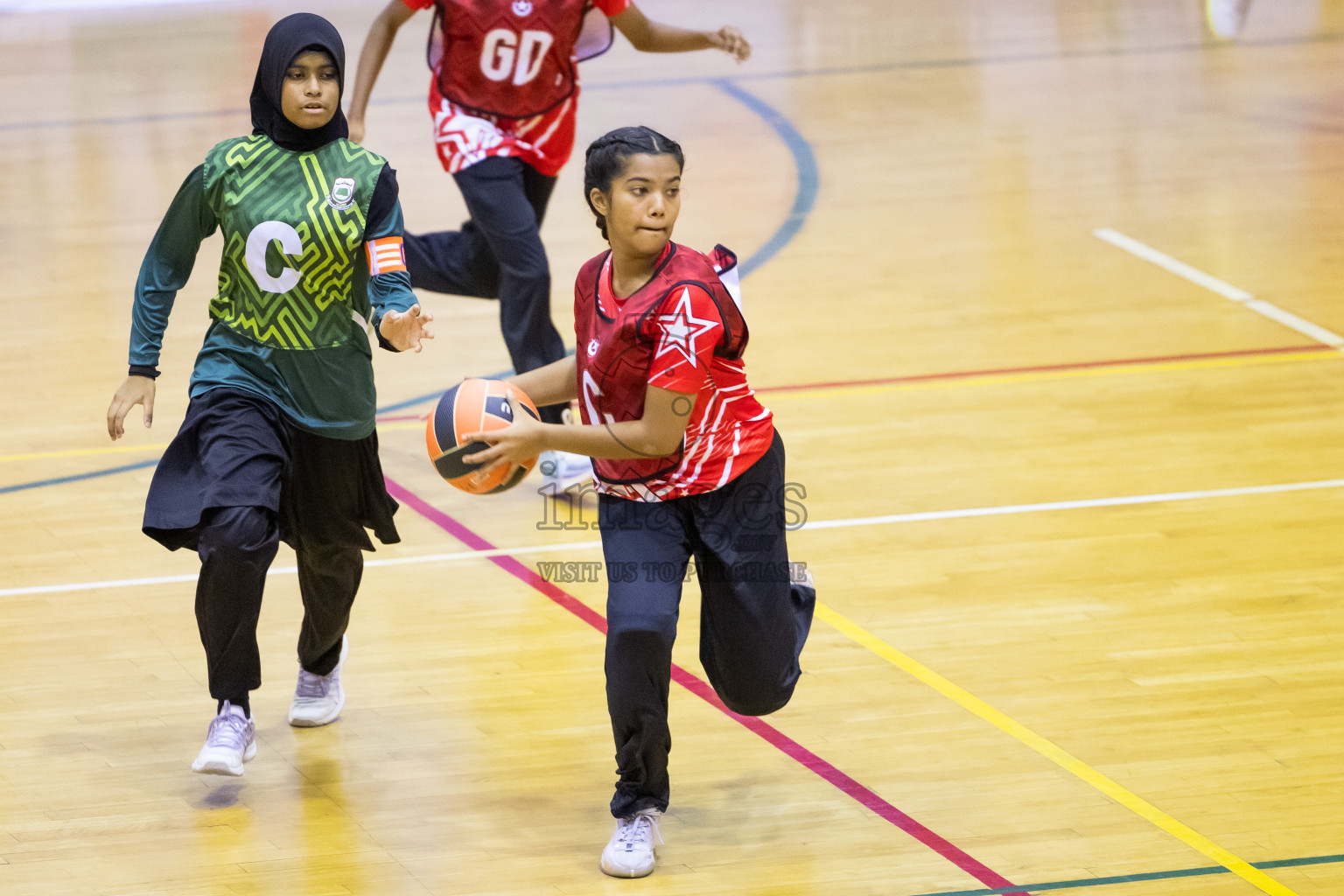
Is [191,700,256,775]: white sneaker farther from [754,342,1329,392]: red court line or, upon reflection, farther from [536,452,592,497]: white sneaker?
[754,342,1329,392]: red court line

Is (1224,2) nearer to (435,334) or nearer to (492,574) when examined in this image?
(435,334)

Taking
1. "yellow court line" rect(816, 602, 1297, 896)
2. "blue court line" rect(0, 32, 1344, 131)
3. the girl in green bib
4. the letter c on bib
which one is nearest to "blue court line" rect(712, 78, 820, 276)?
"blue court line" rect(0, 32, 1344, 131)

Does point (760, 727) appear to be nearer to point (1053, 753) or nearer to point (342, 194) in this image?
point (1053, 753)

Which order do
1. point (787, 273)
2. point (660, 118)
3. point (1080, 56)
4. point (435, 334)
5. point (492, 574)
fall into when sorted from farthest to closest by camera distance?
point (1080, 56), point (660, 118), point (787, 273), point (435, 334), point (492, 574)

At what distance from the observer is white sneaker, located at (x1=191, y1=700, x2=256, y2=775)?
4.12 m

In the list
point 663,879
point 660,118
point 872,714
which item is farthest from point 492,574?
point 660,118

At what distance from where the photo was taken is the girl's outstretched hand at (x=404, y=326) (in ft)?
13.3

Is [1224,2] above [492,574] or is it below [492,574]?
above

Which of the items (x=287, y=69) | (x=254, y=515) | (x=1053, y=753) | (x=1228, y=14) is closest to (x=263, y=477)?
(x=254, y=515)

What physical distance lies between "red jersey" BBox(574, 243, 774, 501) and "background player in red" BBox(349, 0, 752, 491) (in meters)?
2.39

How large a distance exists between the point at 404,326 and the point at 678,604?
0.92 meters

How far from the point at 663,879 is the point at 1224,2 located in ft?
32.9

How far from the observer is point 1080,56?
13.5 metres

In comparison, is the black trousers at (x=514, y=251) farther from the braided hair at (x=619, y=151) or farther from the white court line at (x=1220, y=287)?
the white court line at (x=1220, y=287)
